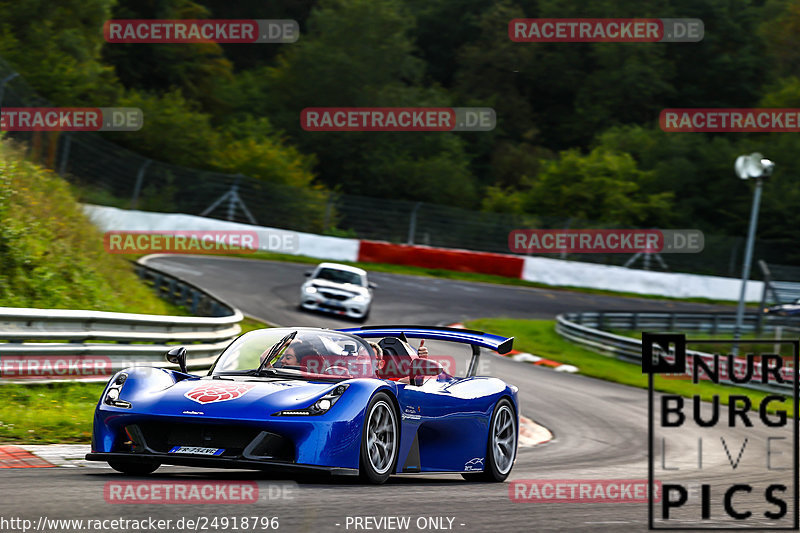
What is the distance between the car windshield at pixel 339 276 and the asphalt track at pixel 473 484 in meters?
0.96

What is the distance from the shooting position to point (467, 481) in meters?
8.57

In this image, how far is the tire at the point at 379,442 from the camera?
6.71 meters

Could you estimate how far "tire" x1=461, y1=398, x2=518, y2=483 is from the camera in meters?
8.64

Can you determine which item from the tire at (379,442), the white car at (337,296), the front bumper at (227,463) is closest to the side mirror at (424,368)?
the tire at (379,442)

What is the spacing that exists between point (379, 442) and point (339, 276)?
676 inches

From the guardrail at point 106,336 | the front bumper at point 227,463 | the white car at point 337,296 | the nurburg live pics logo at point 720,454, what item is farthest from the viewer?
the white car at point 337,296

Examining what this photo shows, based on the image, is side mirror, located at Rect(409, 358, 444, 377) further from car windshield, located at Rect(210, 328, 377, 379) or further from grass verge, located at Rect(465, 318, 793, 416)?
grass verge, located at Rect(465, 318, 793, 416)

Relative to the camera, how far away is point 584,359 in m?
23.8

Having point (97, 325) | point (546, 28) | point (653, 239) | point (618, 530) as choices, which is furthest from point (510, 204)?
point (618, 530)

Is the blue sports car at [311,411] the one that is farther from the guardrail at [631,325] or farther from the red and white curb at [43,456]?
the guardrail at [631,325]

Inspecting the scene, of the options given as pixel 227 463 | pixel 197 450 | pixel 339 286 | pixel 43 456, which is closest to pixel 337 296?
pixel 339 286

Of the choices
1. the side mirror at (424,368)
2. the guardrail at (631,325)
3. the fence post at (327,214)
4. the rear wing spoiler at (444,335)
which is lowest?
the side mirror at (424,368)

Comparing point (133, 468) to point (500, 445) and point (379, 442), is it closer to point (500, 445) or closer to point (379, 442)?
point (379, 442)

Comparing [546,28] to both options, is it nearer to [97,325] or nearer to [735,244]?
[735,244]
